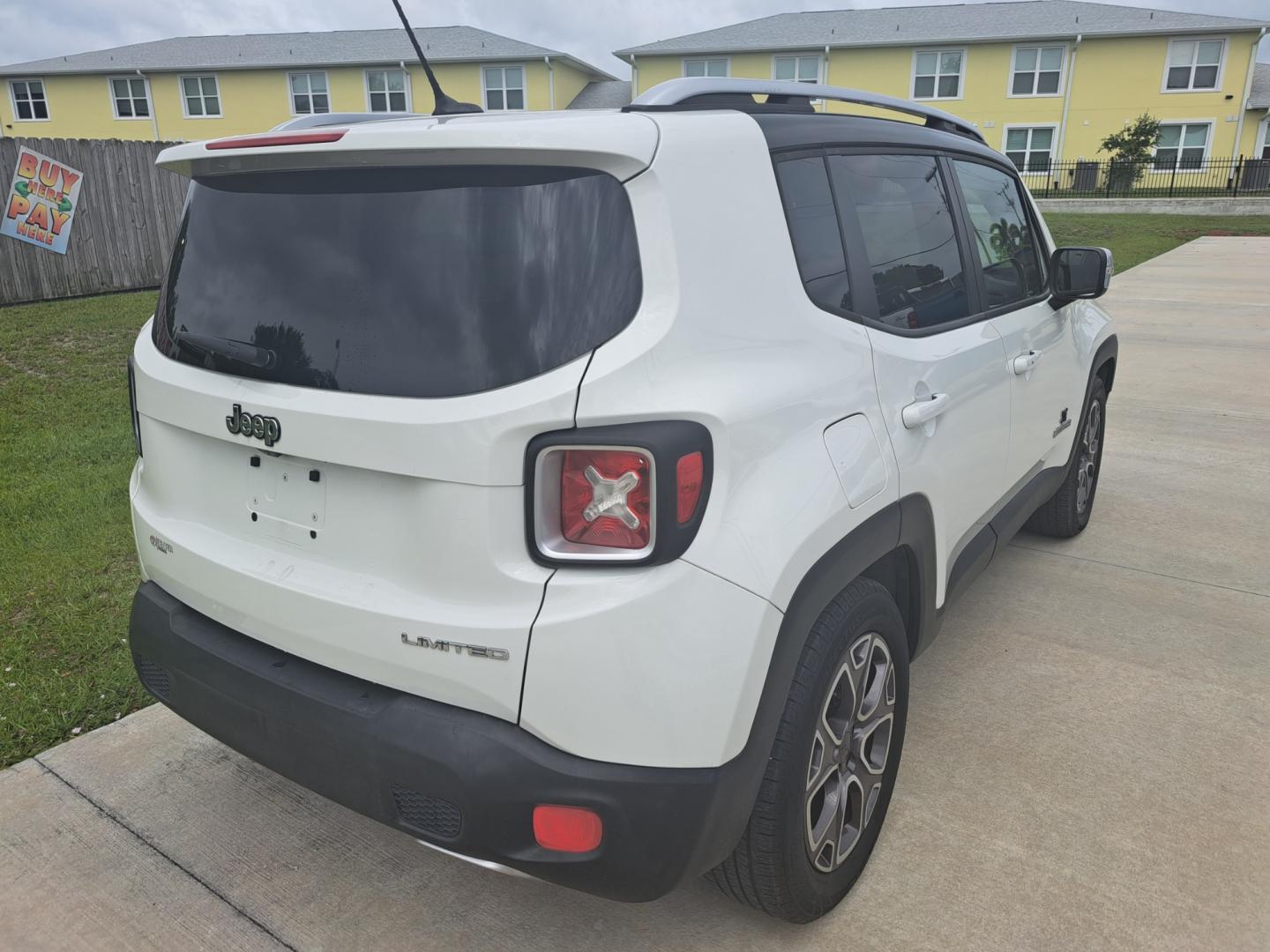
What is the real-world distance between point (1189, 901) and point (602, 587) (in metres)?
1.75

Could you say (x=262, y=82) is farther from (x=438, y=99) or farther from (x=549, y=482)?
(x=549, y=482)

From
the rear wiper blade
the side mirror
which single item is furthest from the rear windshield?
the side mirror

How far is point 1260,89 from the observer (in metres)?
35.6

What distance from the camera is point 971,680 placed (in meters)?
3.41

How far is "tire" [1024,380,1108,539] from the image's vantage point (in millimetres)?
4469

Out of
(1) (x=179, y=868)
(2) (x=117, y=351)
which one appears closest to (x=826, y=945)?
(1) (x=179, y=868)

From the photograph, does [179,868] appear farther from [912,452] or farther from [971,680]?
[971,680]

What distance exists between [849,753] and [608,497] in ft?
3.34

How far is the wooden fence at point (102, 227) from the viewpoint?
11.8 metres

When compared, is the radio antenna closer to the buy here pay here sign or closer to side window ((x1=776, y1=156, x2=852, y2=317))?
side window ((x1=776, y1=156, x2=852, y2=317))

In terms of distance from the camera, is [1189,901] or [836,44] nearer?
[1189,901]

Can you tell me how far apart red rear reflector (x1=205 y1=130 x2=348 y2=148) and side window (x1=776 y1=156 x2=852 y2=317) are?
0.94 m

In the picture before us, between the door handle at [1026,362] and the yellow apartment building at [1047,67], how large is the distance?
31814 millimetres

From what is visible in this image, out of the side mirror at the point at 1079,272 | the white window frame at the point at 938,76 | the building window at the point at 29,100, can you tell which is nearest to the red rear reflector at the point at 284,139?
the side mirror at the point at 1079,272
